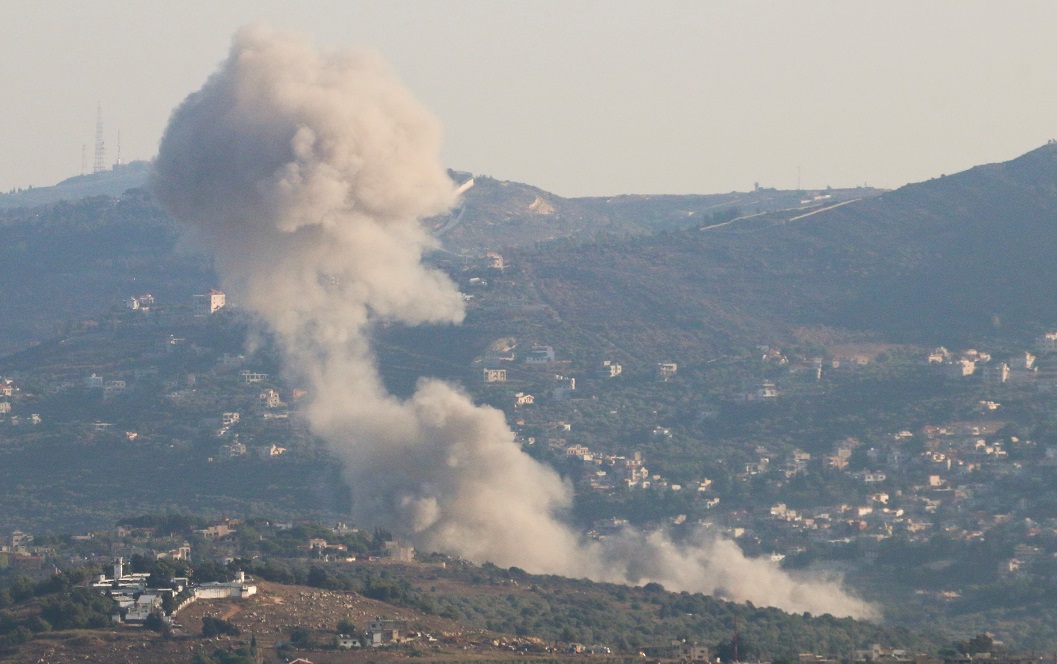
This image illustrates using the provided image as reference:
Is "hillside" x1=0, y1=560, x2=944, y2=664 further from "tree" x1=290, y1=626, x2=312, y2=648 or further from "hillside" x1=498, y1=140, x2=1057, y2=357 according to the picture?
"hillside" x1=498, y1=140, x2=1057, y2=357

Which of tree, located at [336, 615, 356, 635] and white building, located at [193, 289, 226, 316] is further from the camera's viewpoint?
white building, located at [193, 289, 226, 316]

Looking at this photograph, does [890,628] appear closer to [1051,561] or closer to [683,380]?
[1051,561]

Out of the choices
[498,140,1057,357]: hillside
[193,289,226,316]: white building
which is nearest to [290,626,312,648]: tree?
[498,140,1057,357]: hillside

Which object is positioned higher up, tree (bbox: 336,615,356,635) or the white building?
the white building

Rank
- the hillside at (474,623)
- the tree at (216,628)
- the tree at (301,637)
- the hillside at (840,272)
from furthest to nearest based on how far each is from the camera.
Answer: the hillside at (840,272) → the tree at (216,628) → the tree at (301,637) → the hillside at (474,623)

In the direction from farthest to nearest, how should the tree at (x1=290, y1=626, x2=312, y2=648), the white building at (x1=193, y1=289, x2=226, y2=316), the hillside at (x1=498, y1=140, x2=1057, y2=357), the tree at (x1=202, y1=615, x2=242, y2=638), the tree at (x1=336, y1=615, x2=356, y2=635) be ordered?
the white building at (x1=193, y1=289, x2=226, y2=316) < the hillside at (x1=498, y1=140, x2=1057, y2=357) < the tree at (x1=336, y1=615, x2=356, y2=635) < the tree at (x1=202, y1=615, x2=242, y2=638) < the tree at (x1=290, y1=626, x2=312, y2=648)

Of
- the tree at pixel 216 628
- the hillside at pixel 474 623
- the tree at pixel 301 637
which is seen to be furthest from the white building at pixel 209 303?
the tree at pixel 216 628

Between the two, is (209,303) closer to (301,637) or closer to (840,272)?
(840,272)

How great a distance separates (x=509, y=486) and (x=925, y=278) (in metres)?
64.4

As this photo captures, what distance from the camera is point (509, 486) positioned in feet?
342

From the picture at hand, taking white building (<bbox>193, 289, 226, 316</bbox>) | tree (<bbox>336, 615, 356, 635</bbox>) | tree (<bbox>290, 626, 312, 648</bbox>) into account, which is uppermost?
white building (<bbox>193, 289, 226, 316</bbox>)

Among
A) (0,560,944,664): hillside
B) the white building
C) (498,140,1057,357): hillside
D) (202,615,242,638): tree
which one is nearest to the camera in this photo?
(0,560,944,664): hillside

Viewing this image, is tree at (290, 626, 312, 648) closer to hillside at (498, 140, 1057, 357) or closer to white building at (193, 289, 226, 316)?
hillside at (498, 140, 1057, 357)

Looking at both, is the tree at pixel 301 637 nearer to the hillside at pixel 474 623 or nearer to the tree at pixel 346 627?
the hillside at pixel 474 623
